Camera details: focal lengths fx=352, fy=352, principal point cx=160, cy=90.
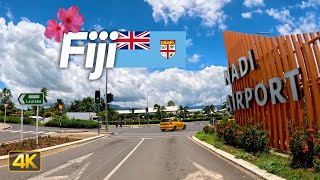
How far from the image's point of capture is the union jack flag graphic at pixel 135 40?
9.48 m

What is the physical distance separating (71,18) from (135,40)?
26.0ft

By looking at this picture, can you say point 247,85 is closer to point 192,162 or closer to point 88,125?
point 192,162

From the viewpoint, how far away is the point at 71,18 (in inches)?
90.0

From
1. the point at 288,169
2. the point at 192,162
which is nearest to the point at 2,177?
the point at 192,162

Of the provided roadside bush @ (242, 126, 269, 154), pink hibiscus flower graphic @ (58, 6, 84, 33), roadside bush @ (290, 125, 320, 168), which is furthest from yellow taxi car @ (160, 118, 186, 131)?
pink hibiscus flower graphic @ (58, 6, 84, 33)

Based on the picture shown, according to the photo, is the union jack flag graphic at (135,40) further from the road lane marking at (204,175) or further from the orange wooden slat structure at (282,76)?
the orange wooden slat structure at (282,76)

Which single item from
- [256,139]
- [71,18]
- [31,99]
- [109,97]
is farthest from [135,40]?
[109,97]

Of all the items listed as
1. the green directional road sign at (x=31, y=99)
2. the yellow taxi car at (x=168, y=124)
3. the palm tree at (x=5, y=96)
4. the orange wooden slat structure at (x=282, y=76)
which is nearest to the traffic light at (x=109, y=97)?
the yellow taxi car at (x=168, y=124)

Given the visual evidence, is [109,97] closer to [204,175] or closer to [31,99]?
[31,99]

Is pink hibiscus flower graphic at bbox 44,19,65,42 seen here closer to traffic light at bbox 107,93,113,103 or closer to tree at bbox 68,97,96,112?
traffic light at bbox 107,93,113,103

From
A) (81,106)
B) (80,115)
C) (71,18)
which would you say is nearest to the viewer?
(71,18)

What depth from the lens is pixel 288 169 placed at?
999 cm

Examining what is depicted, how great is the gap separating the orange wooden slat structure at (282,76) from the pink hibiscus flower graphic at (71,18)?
9.99 meters

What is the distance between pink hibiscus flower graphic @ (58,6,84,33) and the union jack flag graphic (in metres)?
6.88
